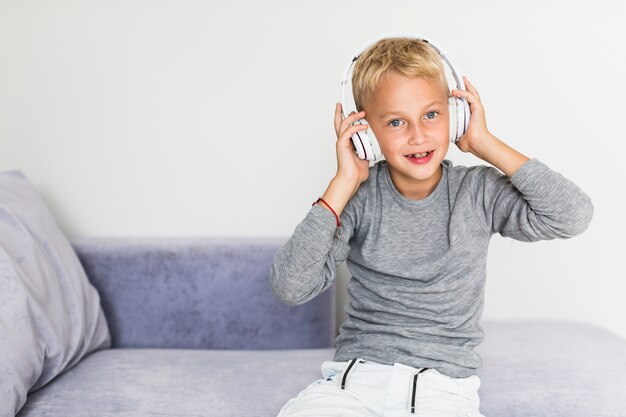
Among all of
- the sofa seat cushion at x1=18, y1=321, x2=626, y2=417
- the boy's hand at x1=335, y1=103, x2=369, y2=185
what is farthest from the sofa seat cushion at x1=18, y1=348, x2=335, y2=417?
the boy's hand at x1=335, y1=103, x2=369, y2=185

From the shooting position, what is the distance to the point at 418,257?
146 centimetres

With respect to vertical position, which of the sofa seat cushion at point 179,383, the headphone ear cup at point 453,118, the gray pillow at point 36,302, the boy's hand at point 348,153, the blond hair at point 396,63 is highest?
the blond hair at point 396,63

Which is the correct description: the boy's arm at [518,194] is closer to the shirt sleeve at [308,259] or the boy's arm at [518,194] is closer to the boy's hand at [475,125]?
the boy's hand at [475,125]

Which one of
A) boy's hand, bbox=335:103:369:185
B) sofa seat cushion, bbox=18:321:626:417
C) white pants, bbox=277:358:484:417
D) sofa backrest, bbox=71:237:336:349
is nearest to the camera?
white pants, bbox=277:358:484:417

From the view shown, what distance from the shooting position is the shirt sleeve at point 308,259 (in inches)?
54.6

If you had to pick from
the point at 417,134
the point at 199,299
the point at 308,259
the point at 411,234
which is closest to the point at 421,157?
the point at 417,134

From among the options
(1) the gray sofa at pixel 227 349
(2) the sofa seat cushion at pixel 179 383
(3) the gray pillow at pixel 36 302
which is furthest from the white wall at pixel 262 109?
(2) the sofa seat cushion at pixel 179 383

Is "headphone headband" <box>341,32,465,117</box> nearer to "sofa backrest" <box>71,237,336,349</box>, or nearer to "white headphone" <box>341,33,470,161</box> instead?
"white headphone" <box>341,33,470,161</box>

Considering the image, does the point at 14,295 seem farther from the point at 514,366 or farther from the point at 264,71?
the point at 514,366

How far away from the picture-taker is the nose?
4.52ft

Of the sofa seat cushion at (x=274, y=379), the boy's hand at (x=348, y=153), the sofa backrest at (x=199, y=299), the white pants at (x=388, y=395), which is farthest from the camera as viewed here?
the sofa backrest at (x=199, y=299)

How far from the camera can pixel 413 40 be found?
1434mm

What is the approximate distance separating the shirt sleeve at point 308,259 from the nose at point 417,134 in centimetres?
20

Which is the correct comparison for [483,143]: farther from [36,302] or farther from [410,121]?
[36,302]
